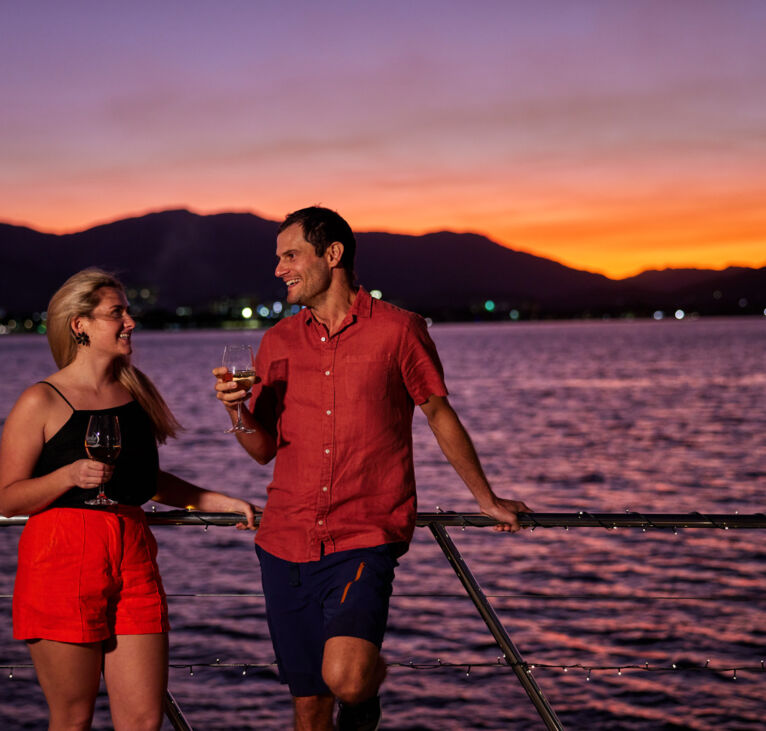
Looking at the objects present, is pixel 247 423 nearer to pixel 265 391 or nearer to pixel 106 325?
pixel 265 391

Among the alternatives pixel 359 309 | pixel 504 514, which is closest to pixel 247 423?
pixel 359 309

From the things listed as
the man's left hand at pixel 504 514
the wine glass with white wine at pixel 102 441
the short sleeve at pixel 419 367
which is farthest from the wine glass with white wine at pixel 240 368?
the man's left hand at pixel 504 514

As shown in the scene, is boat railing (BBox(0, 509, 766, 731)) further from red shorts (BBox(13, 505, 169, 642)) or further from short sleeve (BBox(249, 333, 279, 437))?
short sleeve (BBox(249, 333, 279, 437))

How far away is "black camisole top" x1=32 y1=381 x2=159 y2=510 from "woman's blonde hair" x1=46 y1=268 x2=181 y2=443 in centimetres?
9

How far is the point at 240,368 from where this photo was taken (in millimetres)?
3311

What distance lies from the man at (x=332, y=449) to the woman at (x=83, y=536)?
247mm

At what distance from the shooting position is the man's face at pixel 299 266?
3373 mm

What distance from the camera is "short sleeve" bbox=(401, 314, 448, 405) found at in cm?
338

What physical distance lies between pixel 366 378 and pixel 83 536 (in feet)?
3.35

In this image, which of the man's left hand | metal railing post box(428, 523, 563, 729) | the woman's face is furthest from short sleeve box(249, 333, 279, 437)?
the man's left hand

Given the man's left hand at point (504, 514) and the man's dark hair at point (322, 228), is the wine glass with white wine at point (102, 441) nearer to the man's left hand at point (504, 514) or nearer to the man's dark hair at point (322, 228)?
the man's dark hair at point (322, 228)

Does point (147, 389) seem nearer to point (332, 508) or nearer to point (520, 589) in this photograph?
point (332, 508)

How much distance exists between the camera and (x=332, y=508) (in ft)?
10.9

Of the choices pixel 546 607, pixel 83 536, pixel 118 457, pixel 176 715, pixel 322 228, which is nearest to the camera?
pixel 83 536
